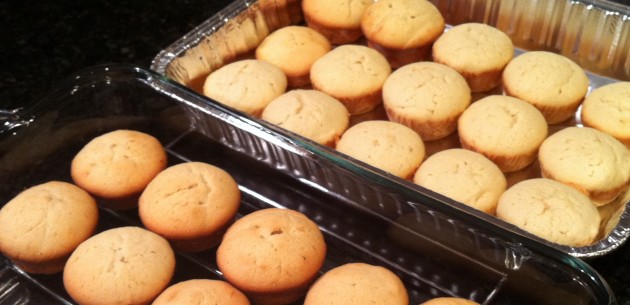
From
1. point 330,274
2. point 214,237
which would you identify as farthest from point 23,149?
point 330,274

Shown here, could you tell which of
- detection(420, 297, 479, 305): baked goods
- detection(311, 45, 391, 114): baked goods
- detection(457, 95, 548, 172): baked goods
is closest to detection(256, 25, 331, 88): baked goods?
detection(311, 45, 391, 114): baked goods

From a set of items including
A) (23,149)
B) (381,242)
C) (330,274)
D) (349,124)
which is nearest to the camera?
(330,274)

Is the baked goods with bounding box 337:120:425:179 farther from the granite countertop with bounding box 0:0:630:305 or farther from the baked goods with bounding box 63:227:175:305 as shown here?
the granite countertop with bounding box 0:0:630:305

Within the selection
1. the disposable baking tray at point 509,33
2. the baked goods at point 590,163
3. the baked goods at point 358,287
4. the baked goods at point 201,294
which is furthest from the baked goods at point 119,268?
the baked goods at point 590,163

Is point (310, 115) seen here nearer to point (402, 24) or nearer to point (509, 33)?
point (402, 24)

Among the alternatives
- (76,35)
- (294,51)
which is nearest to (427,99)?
(294,51)

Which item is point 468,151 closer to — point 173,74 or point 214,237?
point 214,237
